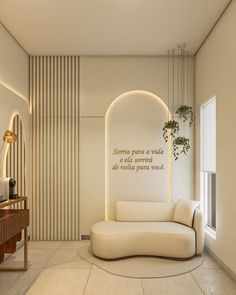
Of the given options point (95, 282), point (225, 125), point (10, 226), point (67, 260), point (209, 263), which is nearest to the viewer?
point (10, 226)

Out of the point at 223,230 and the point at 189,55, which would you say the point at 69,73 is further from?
the point at 223,230

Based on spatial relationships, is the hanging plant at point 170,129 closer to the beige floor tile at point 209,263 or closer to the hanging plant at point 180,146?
the hanging plant at point 180,146

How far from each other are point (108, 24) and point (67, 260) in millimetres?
3771

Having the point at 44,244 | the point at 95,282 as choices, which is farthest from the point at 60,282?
the point at 44,244

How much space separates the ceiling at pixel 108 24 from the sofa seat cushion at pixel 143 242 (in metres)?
3.25

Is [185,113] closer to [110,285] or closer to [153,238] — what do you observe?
[153,238]

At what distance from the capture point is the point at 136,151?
6.06 meters

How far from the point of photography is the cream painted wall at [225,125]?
4.02 metres

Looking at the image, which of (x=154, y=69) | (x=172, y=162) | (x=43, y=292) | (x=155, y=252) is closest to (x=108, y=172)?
(x=172, y=162)

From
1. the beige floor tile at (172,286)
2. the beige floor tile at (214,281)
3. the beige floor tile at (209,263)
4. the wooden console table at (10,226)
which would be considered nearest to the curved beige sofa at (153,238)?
the beige floor tile at (209,263)

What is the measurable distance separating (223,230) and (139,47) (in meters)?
3.51

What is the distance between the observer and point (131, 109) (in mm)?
6086

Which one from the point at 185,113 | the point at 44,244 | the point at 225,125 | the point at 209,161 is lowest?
the point at 44,244


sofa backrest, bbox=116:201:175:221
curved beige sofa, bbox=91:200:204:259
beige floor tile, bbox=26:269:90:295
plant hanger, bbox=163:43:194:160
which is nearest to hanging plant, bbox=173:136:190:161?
plant hanger, bbox=163:43:194:160
